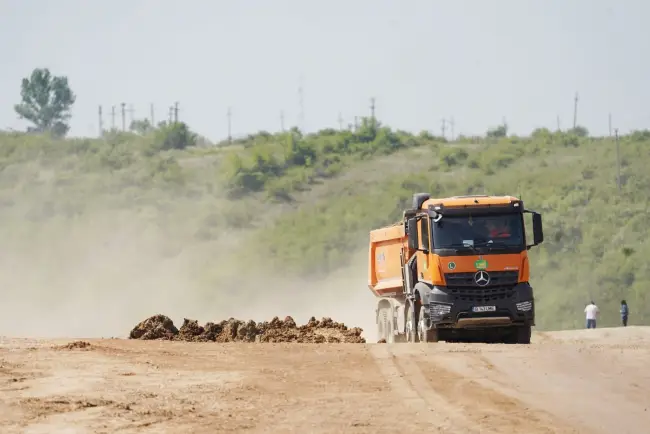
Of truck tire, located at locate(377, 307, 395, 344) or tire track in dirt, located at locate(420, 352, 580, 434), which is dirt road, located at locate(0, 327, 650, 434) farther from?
truck tire, located at locate(377, 307, 395, 344)

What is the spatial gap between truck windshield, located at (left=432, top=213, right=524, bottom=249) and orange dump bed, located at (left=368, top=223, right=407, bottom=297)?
2.55 meters

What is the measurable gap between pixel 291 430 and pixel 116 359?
20.0 ft

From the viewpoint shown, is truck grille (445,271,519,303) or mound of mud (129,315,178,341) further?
mound of mud (129,315,178,341)

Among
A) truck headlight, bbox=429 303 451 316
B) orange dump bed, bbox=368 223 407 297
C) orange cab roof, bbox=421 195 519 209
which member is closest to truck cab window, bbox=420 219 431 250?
orange cab roof, bbox=421 195 519 209

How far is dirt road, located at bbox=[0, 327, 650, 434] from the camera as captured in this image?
13680mm

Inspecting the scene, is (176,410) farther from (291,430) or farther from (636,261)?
(636,261)

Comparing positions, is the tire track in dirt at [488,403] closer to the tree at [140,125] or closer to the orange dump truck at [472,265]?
the orange dump truck at [472,265]

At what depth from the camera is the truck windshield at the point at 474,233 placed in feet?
82.3

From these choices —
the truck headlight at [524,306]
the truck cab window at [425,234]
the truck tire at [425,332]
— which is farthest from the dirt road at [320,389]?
the truck cab window at [425,234]

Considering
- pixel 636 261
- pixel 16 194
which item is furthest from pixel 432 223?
pixel 16 194

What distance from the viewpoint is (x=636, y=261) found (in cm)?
5756

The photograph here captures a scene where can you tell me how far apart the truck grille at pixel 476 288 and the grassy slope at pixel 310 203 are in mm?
28390

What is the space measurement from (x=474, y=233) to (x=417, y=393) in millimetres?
9656

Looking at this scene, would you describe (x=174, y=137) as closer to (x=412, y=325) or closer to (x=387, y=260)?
(x=387, y=260)
